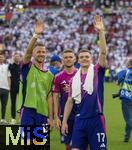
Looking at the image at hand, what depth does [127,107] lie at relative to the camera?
1345 centimetres

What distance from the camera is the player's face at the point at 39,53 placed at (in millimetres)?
9430

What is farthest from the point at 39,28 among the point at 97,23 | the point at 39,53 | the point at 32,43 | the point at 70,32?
the point at 70,32

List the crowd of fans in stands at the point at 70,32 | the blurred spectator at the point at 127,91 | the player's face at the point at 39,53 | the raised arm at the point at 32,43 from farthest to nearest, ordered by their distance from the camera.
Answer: the crowd of fans in stands at the point at 70,32, the blurred spectator at the point at 127,91, the player's face at the point at 39,53, the raised arm at the point at 32,43

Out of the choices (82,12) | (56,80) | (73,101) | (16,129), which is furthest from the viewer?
(82,12)

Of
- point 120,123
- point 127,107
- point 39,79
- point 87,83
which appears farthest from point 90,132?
point 120,123

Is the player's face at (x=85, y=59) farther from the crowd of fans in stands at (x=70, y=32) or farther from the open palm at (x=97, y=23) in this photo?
the crowd of fans in stands at (x=70, y=32)

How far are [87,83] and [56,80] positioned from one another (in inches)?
65.8

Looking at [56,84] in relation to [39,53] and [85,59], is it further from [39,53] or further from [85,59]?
[85,59]

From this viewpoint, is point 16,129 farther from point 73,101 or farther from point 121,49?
point 121,49

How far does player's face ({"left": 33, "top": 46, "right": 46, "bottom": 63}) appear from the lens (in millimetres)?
9430

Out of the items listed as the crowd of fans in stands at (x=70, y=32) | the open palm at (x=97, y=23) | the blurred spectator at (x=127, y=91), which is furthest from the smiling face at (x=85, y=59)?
the crowd of fans in stands at (x=70, y=32)

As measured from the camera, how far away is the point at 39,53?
9453 millimetres

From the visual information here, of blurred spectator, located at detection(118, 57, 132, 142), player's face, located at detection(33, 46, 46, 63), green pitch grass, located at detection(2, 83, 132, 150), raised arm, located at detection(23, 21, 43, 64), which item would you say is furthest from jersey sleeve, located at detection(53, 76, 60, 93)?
blurred spectator, located at detection(118, 57, 132, 142)

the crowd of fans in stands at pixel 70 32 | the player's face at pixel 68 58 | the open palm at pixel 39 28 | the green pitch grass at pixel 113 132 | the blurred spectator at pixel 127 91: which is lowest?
the green pitch grass at pixel 113 132
